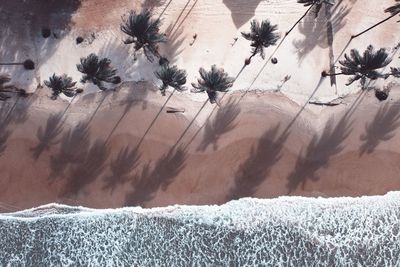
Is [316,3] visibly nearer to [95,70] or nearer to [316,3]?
[316,3]

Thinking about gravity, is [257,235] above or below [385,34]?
below

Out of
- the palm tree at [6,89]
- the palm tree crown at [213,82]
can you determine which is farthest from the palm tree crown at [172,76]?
the palm tree at [6,89]

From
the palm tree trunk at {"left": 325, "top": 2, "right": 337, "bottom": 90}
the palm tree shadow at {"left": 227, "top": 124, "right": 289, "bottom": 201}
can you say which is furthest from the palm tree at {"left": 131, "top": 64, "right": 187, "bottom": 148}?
the palm tree trunk at {"left": 325, "top": 2, "right": 337, "bottom": 90}

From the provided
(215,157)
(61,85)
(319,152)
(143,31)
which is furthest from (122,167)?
(319,152)

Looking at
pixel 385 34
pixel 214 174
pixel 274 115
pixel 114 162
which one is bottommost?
pixel 114 162

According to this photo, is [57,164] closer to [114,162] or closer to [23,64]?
[114,162]

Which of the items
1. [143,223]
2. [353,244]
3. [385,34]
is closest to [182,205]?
[143,223]

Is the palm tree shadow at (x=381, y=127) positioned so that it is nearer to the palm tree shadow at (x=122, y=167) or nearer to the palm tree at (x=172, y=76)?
the palm tree at (x=172, y=76)
